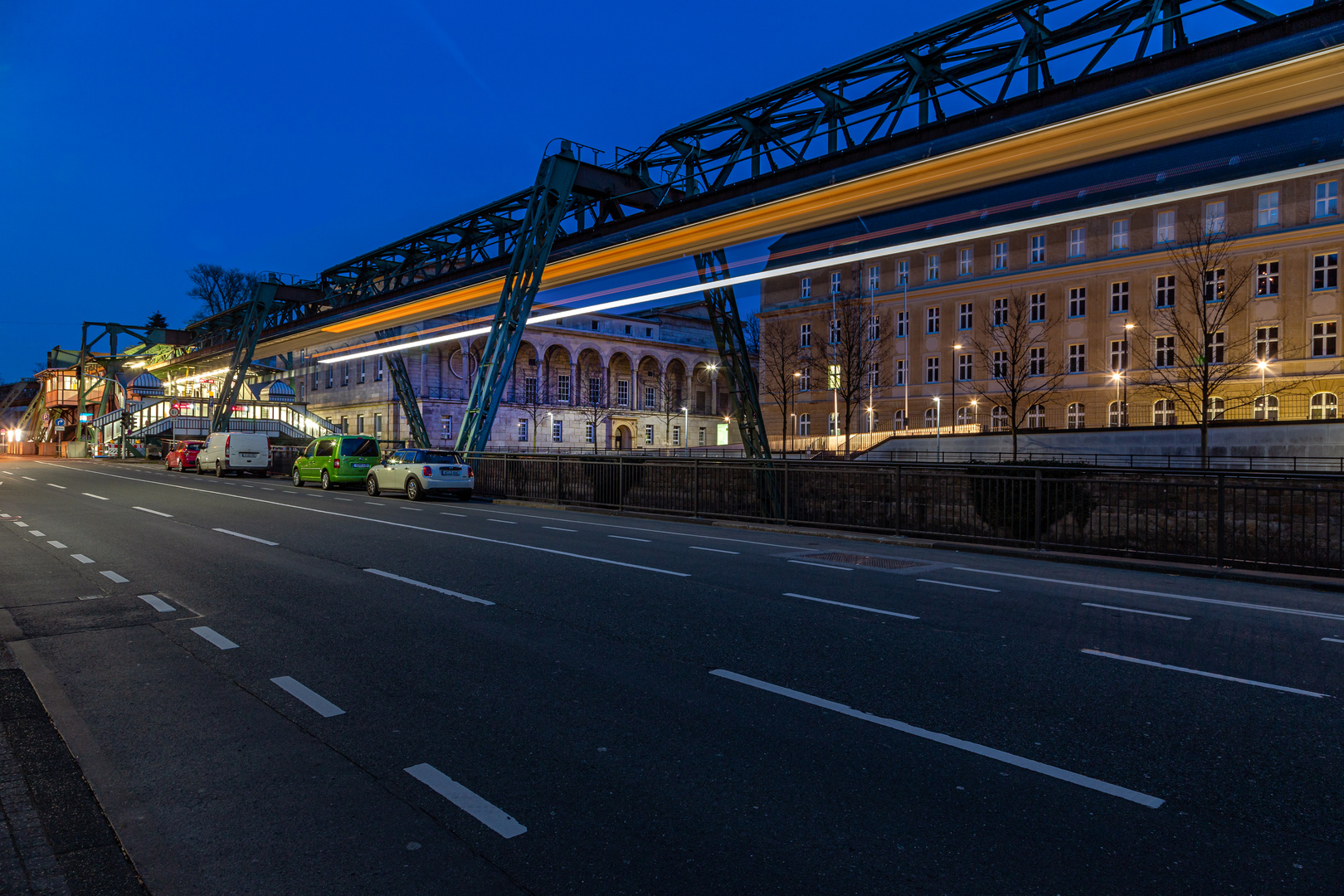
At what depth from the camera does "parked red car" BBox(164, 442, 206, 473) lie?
1597 inches

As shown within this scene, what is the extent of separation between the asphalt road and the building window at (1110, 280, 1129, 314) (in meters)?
47.3

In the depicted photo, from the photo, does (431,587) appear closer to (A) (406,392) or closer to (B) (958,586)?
(B) (958,586)

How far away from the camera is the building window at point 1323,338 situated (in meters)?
43.1

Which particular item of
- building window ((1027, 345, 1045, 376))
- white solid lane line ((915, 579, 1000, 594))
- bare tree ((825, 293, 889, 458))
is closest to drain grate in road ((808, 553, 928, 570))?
white solid lane line ((915, 579, 1000, 594))

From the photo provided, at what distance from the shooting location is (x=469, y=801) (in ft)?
12.0

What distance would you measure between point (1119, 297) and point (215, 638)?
183 feet

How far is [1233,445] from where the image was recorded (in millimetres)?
31234

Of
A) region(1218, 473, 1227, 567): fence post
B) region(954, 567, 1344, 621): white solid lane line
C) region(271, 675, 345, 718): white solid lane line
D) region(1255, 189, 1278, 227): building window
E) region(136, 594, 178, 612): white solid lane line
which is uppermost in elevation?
region(1255, 189, 1278, 227): building window

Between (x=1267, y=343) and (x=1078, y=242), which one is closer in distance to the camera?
(x=1267, y=343)

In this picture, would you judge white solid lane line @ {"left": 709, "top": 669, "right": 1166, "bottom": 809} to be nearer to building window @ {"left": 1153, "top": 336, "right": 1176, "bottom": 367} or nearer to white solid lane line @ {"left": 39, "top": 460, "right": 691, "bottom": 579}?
white solid lane line @ {"left": 39, "top": 460, "right": 691, "bottom": 579}

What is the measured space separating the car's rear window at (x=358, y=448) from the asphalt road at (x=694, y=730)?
18.3 m

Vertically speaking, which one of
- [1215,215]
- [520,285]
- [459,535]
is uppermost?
[1215,215]

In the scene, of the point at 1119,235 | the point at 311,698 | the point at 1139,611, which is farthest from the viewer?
the point at 1119,235

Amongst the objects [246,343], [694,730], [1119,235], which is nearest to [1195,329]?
[1119,235]
